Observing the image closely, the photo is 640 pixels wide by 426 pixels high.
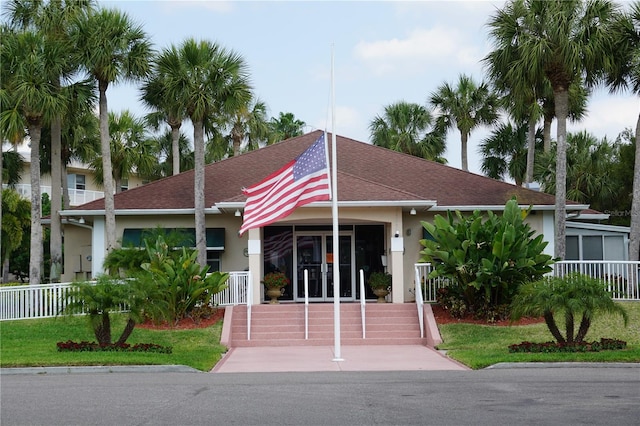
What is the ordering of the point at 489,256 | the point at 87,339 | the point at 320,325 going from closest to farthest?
the point at 87,339
the point at 489,256
the point at 320,325

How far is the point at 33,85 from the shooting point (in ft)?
82.0

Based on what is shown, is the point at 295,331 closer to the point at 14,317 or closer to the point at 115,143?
the point at 14,317

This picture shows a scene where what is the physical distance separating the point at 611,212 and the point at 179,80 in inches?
992

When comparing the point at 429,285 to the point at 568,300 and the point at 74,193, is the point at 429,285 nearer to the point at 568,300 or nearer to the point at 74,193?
the point at 568,300

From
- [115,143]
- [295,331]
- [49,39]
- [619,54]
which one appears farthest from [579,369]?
[115,143]

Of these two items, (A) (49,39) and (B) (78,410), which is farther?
(A) (49,39)

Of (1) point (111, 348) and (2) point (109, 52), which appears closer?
(1) point (111, 348)

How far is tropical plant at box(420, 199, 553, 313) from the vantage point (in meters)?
20.6

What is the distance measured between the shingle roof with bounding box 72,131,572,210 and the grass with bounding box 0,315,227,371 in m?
5.08

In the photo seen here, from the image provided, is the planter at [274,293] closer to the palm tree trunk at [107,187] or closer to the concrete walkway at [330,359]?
the concrete walkway at [330,359]

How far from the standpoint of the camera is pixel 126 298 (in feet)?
54.2

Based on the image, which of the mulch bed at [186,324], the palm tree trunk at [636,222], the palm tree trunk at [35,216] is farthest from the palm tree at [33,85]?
the palm tree trunk at [636,222]

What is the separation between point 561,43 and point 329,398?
1629 centimetres

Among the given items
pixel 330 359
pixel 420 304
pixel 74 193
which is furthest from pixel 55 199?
pixel 74 193
